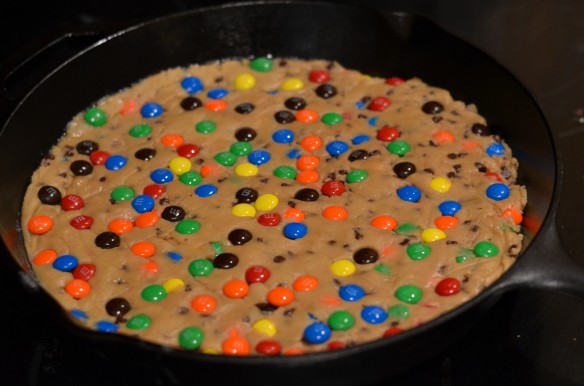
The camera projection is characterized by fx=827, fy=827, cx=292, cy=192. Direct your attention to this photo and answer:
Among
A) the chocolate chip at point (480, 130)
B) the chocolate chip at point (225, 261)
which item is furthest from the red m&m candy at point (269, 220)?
the chocolate chip at point (480, 130)

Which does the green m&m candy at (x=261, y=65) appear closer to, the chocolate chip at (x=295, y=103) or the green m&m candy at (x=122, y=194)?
the chocolate chip at (x=295, y=103)

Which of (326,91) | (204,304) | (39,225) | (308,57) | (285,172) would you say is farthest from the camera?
(308,57)

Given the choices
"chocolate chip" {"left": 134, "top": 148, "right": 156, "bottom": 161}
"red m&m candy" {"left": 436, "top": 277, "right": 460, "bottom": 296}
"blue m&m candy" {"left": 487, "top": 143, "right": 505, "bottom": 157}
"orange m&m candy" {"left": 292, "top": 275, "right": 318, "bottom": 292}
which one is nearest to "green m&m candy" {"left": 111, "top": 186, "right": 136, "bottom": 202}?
"chocolate chip" {"left": 134, "top": 148, "right": 156, "bottom": 161}

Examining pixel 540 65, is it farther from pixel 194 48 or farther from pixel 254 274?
pixel 254 274

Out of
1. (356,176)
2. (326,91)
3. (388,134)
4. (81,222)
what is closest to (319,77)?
(326,91)

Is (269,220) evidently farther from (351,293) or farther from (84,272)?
(84,272)

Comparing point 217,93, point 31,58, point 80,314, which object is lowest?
point 80,314
